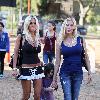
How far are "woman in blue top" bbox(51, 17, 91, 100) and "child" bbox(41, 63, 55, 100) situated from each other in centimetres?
61

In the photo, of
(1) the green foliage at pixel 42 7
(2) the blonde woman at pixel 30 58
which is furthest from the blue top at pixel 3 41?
(1) the green foliage at pixel 42 7

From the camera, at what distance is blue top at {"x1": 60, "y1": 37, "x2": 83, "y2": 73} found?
6.43 m

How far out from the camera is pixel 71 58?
6449 mm

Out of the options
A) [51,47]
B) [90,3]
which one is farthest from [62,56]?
[90,3]

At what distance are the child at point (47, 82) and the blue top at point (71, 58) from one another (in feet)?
2.31

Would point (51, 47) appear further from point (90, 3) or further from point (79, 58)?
point (90, 3)

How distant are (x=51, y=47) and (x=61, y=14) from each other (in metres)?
61.4

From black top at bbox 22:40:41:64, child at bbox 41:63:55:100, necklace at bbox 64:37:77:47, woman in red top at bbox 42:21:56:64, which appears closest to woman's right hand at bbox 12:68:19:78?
black top at bbox 22:40:41:64

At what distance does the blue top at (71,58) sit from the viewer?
6.43 m

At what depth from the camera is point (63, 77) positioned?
6.51 metres

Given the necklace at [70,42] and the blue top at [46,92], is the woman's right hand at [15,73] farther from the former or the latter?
the necklace at [70,42]

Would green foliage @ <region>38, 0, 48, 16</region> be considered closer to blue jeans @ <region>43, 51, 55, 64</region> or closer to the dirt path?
the dirt path

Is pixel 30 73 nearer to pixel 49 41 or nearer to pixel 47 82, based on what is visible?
pixel 47 82

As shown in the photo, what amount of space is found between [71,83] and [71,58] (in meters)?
0.38
